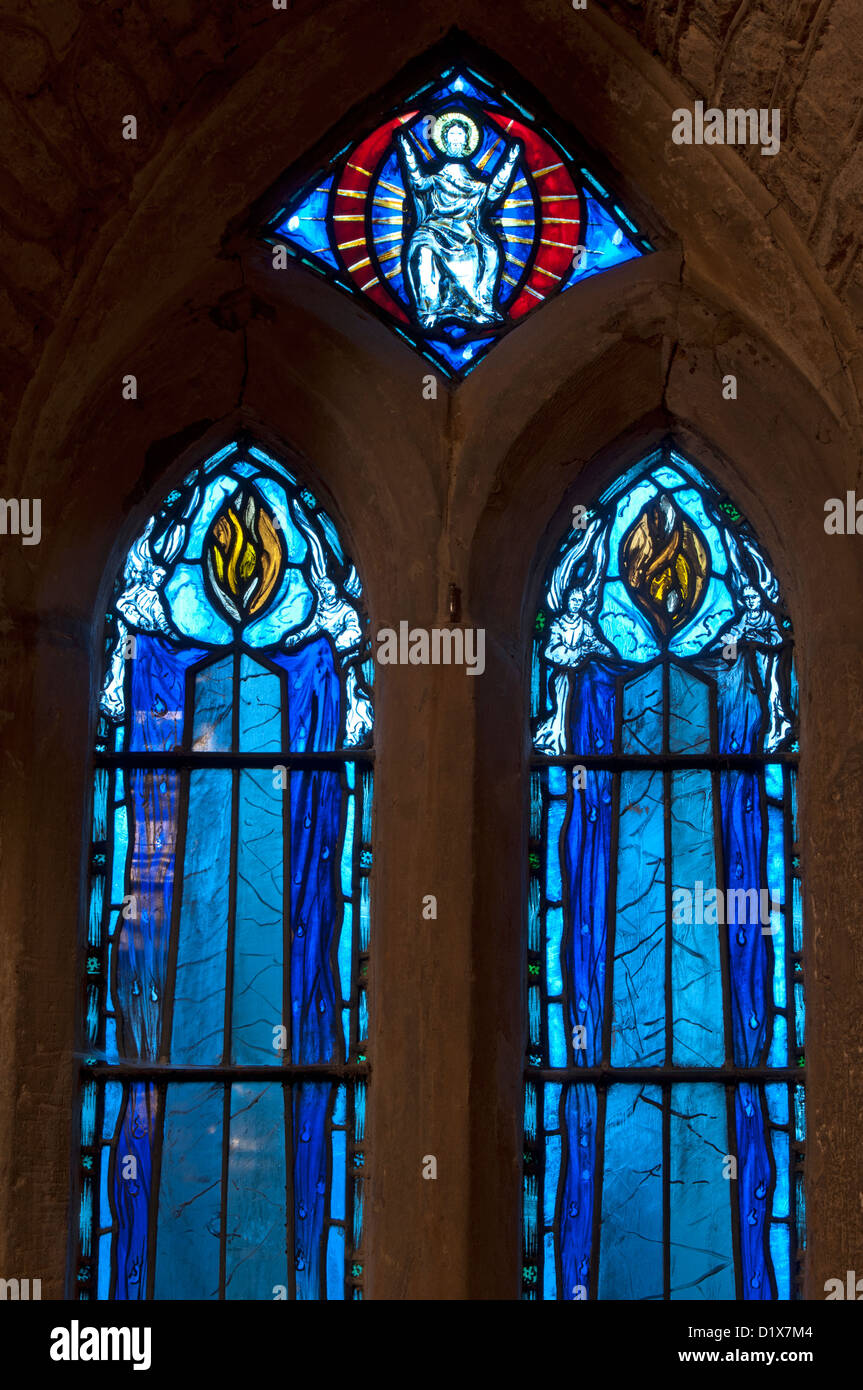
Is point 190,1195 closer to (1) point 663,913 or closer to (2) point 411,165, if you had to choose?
(1) point 663,913

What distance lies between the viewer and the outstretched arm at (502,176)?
6547 mm

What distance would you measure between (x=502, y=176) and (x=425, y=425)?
83cm

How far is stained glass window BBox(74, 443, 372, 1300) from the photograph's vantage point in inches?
225

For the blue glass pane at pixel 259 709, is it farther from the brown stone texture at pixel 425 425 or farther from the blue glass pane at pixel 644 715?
the blue glass pane at pixel 644 715

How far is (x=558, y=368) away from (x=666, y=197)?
1.85ft

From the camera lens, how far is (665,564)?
6.27 meters

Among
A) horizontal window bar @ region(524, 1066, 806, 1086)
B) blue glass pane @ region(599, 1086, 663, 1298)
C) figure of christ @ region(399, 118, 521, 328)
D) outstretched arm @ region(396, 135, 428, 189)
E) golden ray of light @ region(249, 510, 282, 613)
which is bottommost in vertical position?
blue glass pane @ region(599, 1086, 663, 1298)

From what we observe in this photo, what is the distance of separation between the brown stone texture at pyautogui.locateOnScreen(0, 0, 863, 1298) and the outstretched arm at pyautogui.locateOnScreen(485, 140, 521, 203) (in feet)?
0.63

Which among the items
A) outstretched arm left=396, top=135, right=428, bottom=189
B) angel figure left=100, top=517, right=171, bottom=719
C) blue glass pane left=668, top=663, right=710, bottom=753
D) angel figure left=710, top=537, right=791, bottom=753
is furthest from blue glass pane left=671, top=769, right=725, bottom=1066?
outstretched arm left=396, top=135, right=428, bottom=189

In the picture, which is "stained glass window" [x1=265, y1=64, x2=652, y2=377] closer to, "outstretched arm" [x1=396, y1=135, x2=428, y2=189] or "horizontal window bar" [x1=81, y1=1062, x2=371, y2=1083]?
"outstretched arm" [x1=396, y1=135, x2=428, y2=189]

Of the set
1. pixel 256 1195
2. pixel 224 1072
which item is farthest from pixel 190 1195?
pixel 224 1072

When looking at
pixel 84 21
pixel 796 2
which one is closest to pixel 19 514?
pixel 84 21

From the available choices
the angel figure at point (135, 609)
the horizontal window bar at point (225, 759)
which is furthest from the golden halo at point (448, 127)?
the horizontal window bar at point (225, 759)

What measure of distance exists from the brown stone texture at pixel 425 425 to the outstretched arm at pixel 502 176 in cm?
19
